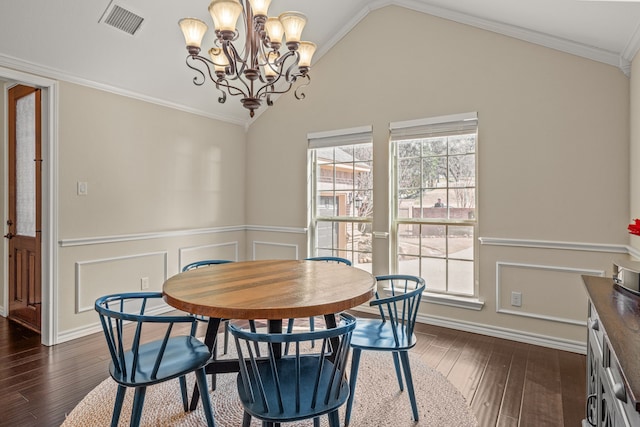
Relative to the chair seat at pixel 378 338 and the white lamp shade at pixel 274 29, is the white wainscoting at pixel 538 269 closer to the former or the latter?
the chair seat at pixel 378 338

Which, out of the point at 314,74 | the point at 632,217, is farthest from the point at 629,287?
the point at 314,74

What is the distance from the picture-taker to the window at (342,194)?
4.02 metres

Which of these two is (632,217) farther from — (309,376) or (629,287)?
(309,376)

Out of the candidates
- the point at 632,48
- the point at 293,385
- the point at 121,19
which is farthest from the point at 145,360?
the point at 632,48

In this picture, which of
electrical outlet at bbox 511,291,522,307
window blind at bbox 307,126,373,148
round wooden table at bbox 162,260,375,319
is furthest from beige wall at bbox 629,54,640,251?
window blind at bbox 307,126,373,148

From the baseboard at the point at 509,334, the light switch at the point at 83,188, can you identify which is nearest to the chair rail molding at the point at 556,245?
the baseboard at the point at 509,334

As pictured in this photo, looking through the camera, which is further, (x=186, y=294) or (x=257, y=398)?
(x=186, y=294)

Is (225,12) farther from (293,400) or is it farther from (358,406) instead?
(358,406)

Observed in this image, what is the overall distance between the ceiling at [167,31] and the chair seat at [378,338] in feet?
7.40

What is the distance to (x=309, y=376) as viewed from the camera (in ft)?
5.20

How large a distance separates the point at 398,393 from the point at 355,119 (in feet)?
8.92

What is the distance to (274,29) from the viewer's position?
2.22 meters

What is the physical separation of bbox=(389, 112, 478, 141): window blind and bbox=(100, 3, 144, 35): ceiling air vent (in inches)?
95.7

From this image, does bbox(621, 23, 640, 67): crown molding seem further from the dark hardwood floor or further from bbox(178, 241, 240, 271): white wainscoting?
bbox(178, 241, 240, 271): white wainscoting
